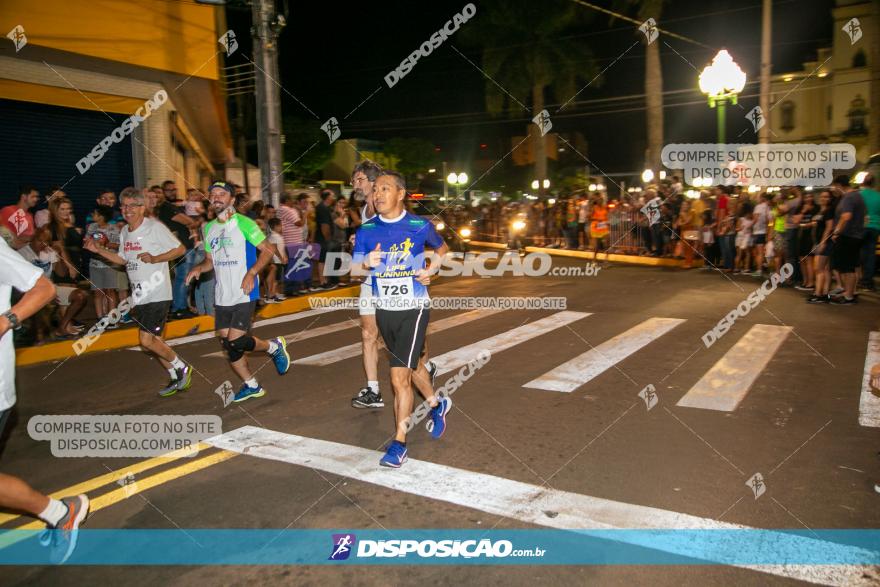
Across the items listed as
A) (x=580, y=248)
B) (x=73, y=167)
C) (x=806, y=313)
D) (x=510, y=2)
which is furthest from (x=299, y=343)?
(x=510, y=2)

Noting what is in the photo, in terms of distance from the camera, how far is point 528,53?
32125mm

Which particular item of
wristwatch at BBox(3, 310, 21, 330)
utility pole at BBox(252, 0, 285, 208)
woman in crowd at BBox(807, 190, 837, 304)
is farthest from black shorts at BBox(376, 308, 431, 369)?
woman in crowd at BBox(807, 190, 837, 304)

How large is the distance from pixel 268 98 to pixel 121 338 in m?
6.09

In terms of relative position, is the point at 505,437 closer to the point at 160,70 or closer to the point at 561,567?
the point at 561,567

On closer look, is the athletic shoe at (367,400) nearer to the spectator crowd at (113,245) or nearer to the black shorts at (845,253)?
the spectator crowd at (113,245)

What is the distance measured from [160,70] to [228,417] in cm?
1145

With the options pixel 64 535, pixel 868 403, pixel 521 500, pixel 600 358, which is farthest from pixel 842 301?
pixel 64 535

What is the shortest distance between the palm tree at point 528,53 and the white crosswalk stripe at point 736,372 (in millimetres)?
22792

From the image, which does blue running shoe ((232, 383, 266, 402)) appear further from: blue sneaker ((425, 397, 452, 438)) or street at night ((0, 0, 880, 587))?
blue sneaker ((425, 397, 452, 438))

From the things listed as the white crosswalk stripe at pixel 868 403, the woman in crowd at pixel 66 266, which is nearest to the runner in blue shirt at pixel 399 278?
the white crosswalk stripe at pixel 868 403

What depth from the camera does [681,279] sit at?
1488 centimetres

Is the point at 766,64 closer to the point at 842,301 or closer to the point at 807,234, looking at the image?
the point at 807,234

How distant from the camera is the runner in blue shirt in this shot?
184 inches

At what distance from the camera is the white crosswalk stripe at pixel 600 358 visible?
6676mm
